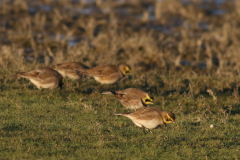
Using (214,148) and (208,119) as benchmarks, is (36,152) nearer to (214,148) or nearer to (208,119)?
(214,148)

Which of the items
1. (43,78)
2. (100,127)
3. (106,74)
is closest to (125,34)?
(106,74)

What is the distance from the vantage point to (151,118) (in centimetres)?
861

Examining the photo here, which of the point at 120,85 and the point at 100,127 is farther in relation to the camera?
the point at 120,85

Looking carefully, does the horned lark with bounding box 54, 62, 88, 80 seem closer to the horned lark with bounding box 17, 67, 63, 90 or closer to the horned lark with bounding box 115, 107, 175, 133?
the horned lark with bounding box 17, 67, 63, 90

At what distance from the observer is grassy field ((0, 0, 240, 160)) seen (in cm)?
796

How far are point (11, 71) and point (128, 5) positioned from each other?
53.5 ft

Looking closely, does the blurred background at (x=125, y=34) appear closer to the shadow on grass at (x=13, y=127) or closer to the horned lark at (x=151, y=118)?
the shadow on grass at (x=13, y=127)

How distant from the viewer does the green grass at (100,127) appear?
7637mm

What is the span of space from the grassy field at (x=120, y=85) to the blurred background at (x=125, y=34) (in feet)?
0.20

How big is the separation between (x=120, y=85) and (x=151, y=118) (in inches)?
168

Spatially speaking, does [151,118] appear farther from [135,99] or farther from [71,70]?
[71,70]

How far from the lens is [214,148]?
805 centimetres

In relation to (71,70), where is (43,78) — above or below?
above

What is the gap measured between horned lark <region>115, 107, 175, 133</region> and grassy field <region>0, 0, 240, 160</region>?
0.78ft
